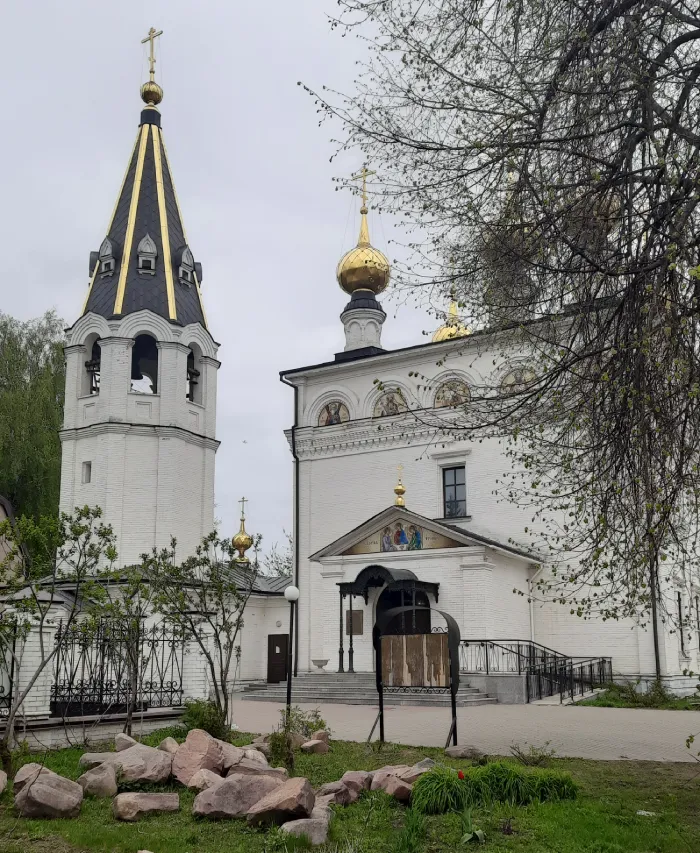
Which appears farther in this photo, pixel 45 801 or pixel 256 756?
pixel 256 756

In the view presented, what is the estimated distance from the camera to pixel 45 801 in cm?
642

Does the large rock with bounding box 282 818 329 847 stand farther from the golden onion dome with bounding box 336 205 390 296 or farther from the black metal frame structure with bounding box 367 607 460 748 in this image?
the golden onion dome with bounding box 336 205 390 296

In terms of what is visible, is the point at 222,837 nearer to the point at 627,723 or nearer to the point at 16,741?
the point at 16,741

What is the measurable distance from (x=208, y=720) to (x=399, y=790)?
4.20 m

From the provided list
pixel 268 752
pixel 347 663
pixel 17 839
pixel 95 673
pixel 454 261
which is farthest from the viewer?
pixel 347 663

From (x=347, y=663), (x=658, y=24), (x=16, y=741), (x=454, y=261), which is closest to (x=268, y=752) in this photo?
(x=16, y=741)

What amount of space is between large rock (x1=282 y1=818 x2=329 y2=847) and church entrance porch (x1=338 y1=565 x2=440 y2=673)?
43.3ft

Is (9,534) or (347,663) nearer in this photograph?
(9,534)

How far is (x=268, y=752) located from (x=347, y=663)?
11.9m

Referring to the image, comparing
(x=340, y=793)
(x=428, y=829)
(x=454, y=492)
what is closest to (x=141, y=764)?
(x=340, y=793)

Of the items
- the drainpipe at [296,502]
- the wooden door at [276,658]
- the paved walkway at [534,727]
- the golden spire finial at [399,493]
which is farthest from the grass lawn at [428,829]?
the wooden door at [276,658]

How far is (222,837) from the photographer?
5969mm

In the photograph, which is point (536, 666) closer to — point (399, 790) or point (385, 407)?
point (385, 407)

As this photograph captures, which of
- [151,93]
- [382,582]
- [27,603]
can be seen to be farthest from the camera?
[151,93]
